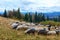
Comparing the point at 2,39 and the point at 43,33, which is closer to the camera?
the point at 2,39

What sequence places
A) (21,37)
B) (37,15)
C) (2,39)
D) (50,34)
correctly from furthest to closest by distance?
(37,15) < (50,34) < (21,37) < (2,39)

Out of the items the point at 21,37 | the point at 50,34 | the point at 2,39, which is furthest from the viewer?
the point at 50,34

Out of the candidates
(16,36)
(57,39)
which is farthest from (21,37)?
(57,39)

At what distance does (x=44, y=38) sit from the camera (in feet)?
32.9

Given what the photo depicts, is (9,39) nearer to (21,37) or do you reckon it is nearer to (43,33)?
(21,37)

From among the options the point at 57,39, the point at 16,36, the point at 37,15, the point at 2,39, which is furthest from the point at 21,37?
the point at 37,15

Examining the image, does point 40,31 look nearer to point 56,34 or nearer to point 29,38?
point 56,34

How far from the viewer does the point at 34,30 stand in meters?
11.6

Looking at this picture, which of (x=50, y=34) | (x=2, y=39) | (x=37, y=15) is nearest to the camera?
(x=2, y=39)

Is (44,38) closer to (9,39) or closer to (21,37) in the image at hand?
(21,37)

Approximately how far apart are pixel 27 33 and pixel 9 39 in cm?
189

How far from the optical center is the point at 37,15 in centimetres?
4206

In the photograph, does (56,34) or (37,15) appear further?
(37,15)

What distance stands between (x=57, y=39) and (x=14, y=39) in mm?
2184
